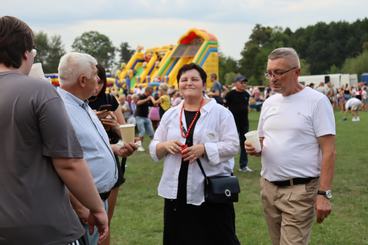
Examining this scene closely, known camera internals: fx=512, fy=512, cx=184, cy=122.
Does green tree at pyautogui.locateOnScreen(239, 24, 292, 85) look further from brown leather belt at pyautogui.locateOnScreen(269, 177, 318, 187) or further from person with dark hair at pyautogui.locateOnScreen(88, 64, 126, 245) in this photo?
brown leather belt at pyautogui.locateOnScreen(269, 177, 318, 187)

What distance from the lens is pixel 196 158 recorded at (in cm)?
404

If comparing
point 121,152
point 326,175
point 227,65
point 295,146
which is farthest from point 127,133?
point 227,65

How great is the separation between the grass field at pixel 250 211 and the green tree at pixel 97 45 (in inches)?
3955

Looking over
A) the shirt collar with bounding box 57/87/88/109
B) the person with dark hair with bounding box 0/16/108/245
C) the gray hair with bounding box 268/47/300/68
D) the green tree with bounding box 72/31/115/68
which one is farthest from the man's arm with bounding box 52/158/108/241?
the green tree with bounding box 72/31/115/68

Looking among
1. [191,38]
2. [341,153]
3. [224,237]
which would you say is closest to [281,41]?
[191,38]

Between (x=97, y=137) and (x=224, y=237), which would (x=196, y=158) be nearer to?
(x=224, y=237)

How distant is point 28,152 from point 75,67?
1.01 m

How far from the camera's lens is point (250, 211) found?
265 inches

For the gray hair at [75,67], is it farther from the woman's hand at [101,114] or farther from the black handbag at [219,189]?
the black handbag at [219,189]

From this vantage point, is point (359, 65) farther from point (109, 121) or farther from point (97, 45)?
point (109, 121)

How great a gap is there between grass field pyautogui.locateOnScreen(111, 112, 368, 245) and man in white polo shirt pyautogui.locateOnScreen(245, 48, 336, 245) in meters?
1.86

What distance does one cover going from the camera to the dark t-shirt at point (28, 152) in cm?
222

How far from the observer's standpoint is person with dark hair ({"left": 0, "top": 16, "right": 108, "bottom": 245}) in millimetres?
2225

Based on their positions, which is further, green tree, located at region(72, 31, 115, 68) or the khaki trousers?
green tree, located at region(72, 31, 115, 68)
